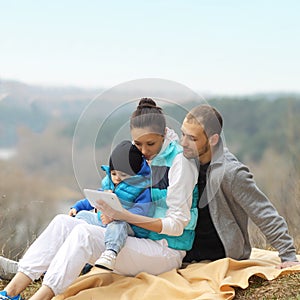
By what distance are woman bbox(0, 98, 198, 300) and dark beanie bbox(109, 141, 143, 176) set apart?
0.04 metres

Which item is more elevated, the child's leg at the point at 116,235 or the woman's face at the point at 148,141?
the woman's face at the point at 148,141

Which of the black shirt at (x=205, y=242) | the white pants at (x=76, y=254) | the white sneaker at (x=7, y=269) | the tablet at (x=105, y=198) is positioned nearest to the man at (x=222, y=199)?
the black shirt at (x=205, y=242)

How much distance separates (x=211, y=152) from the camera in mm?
4480

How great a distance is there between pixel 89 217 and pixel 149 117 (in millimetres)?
793

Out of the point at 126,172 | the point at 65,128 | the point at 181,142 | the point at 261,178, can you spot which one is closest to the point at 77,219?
the point at 126,172

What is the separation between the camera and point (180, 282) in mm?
4379

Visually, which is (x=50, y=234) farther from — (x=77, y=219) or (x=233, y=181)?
(x=233, y=181)

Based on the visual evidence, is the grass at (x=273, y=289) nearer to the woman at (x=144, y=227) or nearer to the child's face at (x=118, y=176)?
the woman at (x=144, y=227)

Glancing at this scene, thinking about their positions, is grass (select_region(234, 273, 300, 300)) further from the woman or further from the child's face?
the child's face

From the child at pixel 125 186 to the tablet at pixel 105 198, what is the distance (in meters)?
0.10

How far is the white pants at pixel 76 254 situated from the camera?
416cm

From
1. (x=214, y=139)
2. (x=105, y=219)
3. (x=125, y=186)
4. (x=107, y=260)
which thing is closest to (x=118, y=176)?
(x=125, y=186)

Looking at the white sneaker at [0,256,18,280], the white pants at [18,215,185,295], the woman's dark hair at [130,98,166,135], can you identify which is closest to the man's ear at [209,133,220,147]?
the woman's dark hair at [130,98,166,135]

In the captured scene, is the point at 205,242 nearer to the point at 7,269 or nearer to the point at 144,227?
the point at 144,227
